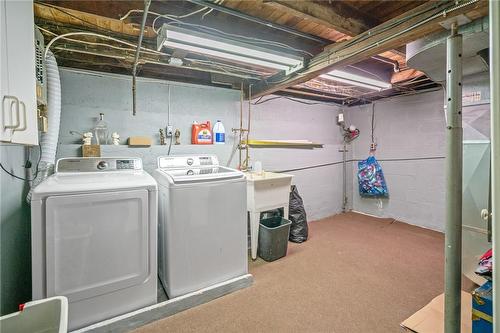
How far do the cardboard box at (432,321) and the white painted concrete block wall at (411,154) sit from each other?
251 centimetres

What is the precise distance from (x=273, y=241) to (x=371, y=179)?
2663 mm

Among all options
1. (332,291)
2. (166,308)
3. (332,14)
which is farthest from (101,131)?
(332,291)

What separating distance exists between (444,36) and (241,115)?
7.66 feet

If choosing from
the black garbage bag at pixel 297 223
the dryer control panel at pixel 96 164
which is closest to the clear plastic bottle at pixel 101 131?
the dryer control panel at pixel 96 164

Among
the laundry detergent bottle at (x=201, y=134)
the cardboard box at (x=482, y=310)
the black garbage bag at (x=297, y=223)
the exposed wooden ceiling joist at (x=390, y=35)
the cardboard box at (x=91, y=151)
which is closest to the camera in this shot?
the cardboard box at (x=482, y=310)

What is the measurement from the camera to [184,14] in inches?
67.4

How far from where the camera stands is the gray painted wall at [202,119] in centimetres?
245

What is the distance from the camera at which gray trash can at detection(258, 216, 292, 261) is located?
2.73 meters

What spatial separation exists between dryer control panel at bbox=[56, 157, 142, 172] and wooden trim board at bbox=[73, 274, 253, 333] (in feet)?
4.12

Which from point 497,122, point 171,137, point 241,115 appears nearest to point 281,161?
point 241,115

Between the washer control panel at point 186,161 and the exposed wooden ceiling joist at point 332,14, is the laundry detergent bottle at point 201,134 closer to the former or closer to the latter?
the washer control panel at point 186,161

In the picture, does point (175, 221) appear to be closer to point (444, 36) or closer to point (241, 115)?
point (241, 115)

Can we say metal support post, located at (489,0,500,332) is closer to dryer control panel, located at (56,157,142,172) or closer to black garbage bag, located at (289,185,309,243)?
dryer control panel, located at (56,157,142,172)

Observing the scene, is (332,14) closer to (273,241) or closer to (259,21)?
(259,21)
